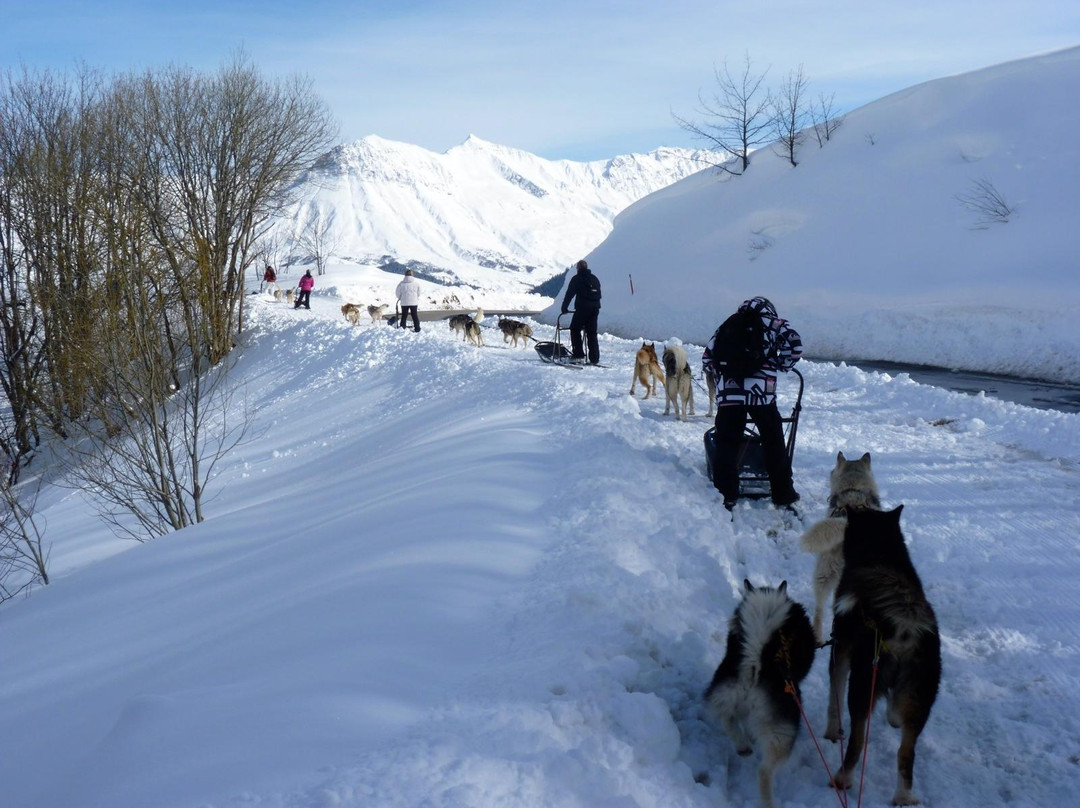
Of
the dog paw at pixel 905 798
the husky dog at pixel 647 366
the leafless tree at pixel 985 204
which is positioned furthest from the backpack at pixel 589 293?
the leafless tree at pixel 985 204

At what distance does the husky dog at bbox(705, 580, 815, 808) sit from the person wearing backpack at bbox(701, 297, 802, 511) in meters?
2.71

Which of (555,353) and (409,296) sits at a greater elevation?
(409,296)

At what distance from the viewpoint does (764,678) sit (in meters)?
3.07

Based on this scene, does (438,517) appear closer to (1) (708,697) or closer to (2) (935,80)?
(1) (708,697)

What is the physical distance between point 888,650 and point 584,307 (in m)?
11.2

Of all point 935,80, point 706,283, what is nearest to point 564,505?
point 706,283

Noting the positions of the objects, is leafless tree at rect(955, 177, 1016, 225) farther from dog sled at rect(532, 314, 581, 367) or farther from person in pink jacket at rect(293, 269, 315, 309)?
person in pink jacket at rect(293, 269, 315, 309)

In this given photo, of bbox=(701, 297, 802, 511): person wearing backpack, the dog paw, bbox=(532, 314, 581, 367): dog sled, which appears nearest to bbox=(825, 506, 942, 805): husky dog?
the dog paw

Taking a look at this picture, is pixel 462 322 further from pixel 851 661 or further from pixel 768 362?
pixel 851 661

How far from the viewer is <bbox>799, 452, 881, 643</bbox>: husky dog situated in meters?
4.05

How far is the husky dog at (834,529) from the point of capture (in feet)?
13.3

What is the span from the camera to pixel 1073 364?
14305 mm

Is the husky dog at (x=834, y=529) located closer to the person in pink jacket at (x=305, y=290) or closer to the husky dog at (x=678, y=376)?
the husky dog at (x=678, y=376)

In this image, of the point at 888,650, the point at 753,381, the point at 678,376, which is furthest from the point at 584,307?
the point at 888,650
